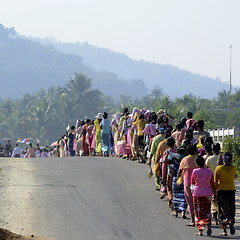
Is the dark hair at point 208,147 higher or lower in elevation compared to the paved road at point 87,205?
higher

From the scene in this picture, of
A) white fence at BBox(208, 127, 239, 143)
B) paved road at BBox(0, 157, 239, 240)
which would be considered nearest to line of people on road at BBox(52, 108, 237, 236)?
paved road at BBox(0, 157, 239, 240)

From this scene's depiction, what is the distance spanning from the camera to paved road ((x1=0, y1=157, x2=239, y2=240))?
37.3 ft

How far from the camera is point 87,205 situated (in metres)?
13.8

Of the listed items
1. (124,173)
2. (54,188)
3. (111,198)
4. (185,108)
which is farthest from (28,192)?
(185,108)

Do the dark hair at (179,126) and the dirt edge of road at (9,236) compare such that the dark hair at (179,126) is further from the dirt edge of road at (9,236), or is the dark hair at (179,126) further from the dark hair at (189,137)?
the dirt edge of road at (9,236)

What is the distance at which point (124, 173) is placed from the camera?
61.7 feet

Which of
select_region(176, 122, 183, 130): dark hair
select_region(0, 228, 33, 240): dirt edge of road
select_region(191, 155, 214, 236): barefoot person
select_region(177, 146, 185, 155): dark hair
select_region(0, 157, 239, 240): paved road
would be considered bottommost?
select_region(0, 228, 33, 240): dirt edge of road

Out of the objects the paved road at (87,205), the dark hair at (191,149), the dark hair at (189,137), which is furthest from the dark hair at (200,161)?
the dark hair at (189,137)

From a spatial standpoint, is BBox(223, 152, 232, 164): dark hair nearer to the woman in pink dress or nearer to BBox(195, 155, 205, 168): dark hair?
BBox(195, 155, 205, 168): dark hair

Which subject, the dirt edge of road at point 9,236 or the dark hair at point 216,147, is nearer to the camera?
the dirt edge of road at point 9,236

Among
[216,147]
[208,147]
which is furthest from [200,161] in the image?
[208,147]

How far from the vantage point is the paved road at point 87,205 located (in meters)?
11.4

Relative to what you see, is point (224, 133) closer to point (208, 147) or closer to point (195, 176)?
point (208, 147)

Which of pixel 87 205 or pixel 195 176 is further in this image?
pixel 87 205
